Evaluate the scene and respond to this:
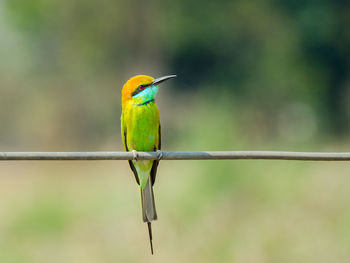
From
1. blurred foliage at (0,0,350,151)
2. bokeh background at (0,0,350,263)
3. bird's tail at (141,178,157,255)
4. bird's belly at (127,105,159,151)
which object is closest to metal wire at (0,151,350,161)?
bird's tail at (141,178,157,255)

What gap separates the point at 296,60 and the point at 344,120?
7.02 ft

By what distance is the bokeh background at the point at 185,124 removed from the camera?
5.74 m

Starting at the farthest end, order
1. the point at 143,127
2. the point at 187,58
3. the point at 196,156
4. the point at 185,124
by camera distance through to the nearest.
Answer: the point at 187,58
the point at 185,124
the point at 143,127
the point at 196,156

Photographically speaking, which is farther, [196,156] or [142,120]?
[142,120]

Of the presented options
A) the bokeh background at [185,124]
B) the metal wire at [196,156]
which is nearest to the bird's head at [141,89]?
the metal wire at [196,156]

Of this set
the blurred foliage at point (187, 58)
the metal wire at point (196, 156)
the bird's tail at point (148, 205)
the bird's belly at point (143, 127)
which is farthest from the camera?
the blurred foliage at point (187, 58)

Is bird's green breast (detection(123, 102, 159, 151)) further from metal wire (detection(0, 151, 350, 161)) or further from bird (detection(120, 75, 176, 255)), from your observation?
metal wire (detection(0, 151, 350, 161))

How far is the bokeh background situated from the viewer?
574 cm

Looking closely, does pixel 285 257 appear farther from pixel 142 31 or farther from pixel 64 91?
pixel 142 31

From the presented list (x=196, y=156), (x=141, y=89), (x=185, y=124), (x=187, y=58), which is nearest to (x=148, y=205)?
(x=141, y=89)

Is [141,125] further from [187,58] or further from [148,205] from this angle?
[187,58]

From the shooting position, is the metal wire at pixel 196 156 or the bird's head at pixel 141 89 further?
the bird's head at pixel 141 89

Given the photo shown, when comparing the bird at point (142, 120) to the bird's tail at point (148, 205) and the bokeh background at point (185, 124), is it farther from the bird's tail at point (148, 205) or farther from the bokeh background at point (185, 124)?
the bokeh background at point (185, 124)

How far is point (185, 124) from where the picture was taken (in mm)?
9227
